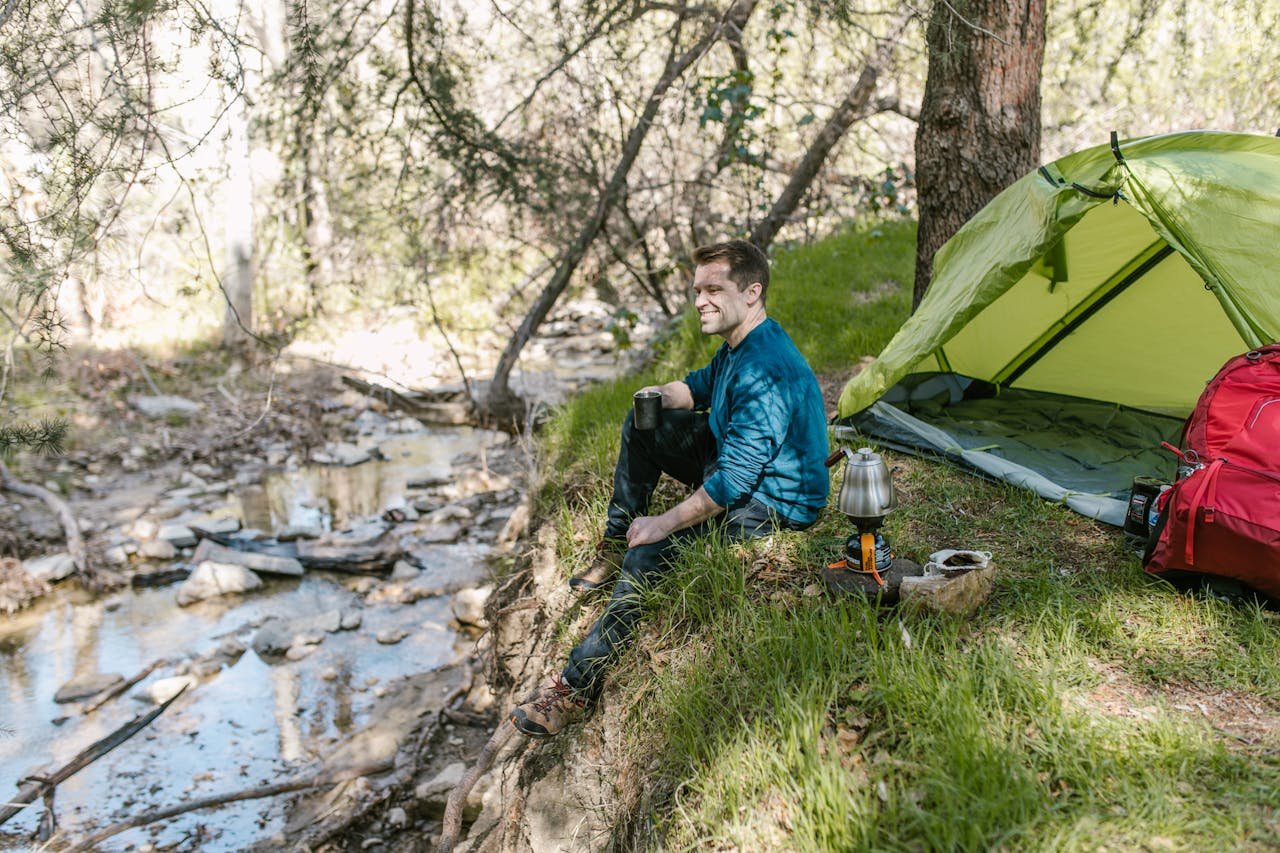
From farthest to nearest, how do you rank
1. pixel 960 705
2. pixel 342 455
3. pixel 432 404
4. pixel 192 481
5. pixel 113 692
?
1. pixel 342 455
2. pixel 192 481
3. pixel 432 404
4. pixel 113 692
5. pixel 960 705

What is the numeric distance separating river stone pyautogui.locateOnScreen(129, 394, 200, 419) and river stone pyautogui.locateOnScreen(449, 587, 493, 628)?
508cm

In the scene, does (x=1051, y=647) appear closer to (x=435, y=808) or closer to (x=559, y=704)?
(x=559, y=704)

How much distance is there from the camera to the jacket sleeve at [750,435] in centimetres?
296

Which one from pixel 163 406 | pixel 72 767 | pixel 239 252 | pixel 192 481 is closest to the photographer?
pixel 72 767

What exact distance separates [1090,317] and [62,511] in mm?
6848

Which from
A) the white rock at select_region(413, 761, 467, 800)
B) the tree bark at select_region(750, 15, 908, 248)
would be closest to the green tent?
the white rock at select_region(413, 761, 467, 800)

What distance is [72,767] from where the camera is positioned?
12.7ft

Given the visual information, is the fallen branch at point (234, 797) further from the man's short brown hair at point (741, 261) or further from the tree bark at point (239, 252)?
the tree bark at point (239, 252)

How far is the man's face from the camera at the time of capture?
3.11 metres

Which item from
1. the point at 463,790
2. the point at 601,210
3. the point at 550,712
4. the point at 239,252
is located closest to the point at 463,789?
the point at 463,790

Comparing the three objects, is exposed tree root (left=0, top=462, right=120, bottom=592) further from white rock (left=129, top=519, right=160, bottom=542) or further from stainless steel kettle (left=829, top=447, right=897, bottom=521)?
stainless steel kettle (left=829, top=447, right=897, bottom=521)

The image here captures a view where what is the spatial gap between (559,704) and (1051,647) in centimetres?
148

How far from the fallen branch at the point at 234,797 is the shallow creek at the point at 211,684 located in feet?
0.18

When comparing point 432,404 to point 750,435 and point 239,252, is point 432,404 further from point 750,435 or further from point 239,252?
point 750,435
